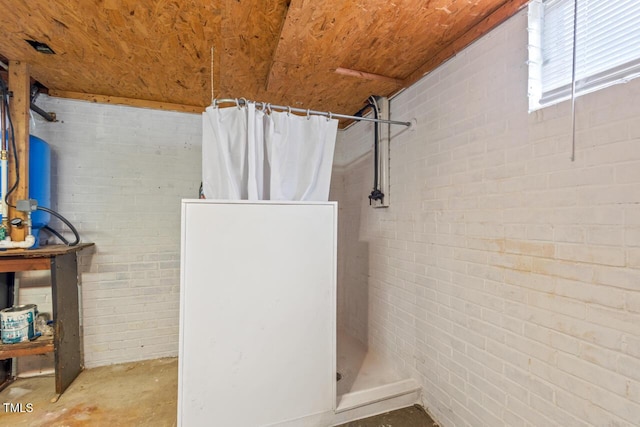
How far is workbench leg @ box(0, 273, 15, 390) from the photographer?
2182 mm

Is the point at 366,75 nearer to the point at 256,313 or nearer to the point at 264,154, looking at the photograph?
the point at 264,154

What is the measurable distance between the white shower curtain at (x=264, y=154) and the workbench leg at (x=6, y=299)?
6.59 ft

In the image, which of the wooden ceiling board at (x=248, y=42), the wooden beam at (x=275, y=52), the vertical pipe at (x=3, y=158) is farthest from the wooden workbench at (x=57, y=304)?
the wooden beam at (x=275, y=52)

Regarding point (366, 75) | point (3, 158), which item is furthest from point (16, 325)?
point (366, 75)

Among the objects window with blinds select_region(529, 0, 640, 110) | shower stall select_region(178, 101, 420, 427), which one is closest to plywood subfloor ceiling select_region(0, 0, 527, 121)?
window with blinds select_region(529, 0, 640, 110)

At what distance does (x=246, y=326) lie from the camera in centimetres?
163

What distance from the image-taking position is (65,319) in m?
2.17

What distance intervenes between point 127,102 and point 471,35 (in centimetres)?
287

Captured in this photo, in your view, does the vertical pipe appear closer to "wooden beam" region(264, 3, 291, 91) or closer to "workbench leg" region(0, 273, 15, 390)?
"workbench leg" region(0, 273, 15, 390)

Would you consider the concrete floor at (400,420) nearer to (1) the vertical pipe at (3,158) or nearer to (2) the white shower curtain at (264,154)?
(2) the white shower curtain at (264,154)

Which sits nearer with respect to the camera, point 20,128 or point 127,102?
point 20,128

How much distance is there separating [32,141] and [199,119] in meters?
1.28

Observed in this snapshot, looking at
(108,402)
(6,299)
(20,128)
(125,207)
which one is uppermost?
(20,128)
